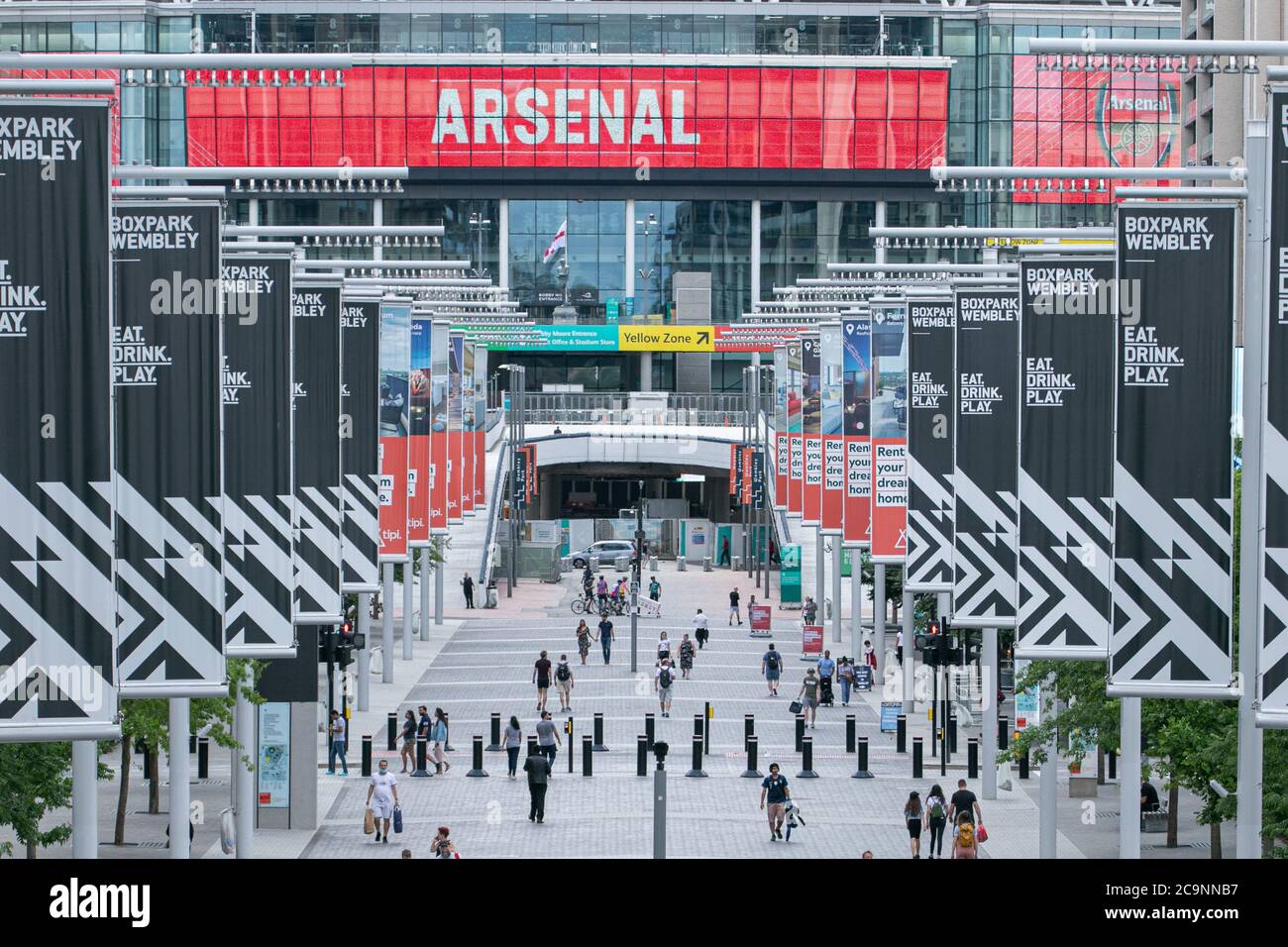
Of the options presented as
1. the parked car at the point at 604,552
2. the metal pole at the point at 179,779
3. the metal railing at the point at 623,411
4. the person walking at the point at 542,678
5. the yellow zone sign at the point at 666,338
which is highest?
the yellow zone sign at the point at 666,338

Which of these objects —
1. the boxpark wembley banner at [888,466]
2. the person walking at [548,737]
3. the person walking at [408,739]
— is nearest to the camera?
the person walking at [548,737]

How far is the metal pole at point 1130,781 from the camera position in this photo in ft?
59.8

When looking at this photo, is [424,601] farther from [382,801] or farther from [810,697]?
[382,801]

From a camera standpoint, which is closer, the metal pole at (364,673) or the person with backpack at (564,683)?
the person with backpack at (564,683)

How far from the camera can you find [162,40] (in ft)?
347

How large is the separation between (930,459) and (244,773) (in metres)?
12.4

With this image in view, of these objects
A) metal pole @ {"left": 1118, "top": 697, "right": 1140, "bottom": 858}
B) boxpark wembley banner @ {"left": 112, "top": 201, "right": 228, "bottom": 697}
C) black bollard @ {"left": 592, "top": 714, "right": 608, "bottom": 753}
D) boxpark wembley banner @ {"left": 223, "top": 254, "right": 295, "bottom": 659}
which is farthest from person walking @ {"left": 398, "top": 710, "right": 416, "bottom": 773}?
boxpark wembley banner @ {"left": 112, "top": 201, "right": 228, "bottom": 697}

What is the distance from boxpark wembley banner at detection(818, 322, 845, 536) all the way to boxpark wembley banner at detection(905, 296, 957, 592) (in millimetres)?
10041

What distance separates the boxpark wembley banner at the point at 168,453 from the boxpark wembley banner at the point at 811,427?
31828 millimetres

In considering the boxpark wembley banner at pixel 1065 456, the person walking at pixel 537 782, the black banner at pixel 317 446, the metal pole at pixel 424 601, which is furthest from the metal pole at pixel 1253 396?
the metal pole at pixel 424 601

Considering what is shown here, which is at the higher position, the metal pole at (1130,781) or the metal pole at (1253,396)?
the metal pole at (1253,396)

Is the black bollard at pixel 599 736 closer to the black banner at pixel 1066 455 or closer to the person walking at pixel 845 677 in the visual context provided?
the person walking at pixel 845 677

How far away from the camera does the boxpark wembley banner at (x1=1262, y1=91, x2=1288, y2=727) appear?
12.8 meters

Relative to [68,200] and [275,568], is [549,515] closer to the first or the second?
[275,568]
